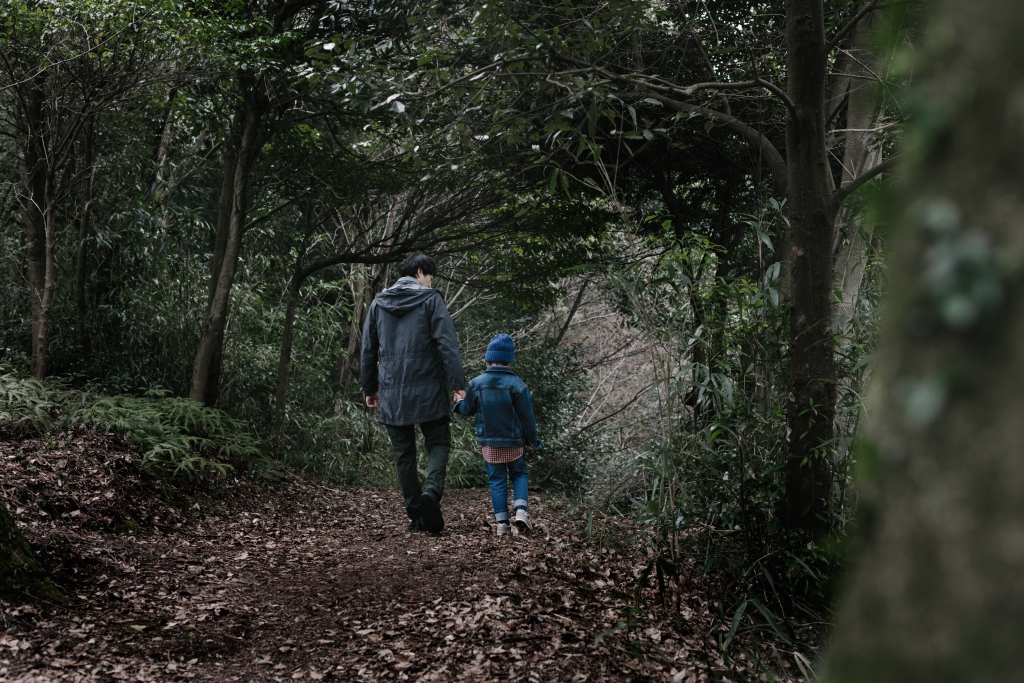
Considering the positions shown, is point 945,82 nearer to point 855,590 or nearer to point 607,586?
point 855,590

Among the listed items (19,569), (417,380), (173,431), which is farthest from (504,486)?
(173,431)

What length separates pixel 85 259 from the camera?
8305 millimetres

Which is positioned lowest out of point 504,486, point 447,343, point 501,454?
point 504,486

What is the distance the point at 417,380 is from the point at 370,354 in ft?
1.85

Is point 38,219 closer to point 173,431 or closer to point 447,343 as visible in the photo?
point 173,431

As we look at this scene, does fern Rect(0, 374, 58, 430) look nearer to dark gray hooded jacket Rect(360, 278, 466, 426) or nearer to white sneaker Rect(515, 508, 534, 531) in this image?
dark gray hooded jacket Rect(360, 278, 466, 426)

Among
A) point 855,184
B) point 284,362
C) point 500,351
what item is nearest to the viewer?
point 855,184

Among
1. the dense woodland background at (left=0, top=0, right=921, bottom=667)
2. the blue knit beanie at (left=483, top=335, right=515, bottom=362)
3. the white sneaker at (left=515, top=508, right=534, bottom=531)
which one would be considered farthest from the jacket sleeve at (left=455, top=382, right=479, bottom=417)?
the dense woodland background at (left=0, top=0, right=921, bottom=667)

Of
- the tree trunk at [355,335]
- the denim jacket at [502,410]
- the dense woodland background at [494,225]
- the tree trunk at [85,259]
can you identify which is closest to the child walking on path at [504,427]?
the denim jacket at [502,410]

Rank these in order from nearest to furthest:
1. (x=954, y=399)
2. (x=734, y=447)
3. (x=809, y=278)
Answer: (x=954, y=399)
(x=809, y=278)
(x=734, y=447)

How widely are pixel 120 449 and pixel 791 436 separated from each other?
5367 mm

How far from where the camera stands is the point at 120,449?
6.22 metres

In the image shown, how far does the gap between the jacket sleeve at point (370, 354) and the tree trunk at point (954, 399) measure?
5.35 metres

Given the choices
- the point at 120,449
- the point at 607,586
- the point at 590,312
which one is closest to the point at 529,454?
the point at 590,312
